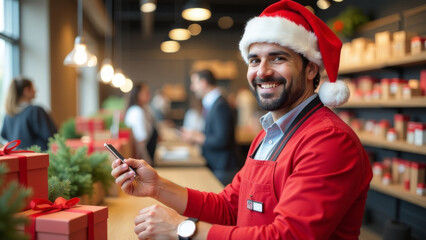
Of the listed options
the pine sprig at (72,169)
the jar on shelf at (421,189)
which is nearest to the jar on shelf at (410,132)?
the jar on shelf at (421,189)

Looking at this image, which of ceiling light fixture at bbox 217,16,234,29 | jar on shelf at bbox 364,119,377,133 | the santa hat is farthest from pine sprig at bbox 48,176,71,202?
ceiling light fixture at bbox 217,16,234,29

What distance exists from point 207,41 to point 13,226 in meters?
12.4

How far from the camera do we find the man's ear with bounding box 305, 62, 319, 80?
60.1 inches

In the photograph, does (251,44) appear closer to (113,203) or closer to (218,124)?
(113,203)

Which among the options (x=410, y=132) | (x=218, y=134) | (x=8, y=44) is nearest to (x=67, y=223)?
(x=218, y=134)

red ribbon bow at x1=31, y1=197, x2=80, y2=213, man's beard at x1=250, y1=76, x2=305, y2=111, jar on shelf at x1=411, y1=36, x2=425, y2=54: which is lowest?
red ribbon bow at x1=31, y1=197, x2=80, y2=213

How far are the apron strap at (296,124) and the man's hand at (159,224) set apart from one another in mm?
418

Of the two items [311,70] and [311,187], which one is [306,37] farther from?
[311,187]

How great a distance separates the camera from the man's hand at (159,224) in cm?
127

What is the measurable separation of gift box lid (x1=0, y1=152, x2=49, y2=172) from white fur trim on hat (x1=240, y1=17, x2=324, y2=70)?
36.5 inches

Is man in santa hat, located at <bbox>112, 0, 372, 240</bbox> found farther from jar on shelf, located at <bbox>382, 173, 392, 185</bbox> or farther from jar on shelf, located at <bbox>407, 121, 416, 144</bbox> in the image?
jar on shelf, located at <bbox>382, 173, 392, 185</bbox>

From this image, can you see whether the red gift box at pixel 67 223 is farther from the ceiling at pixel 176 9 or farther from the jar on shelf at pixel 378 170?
the ceiling at pixel 176 9

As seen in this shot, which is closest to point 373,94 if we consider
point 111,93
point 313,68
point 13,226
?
point 313,68

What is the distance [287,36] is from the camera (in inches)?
56.9
